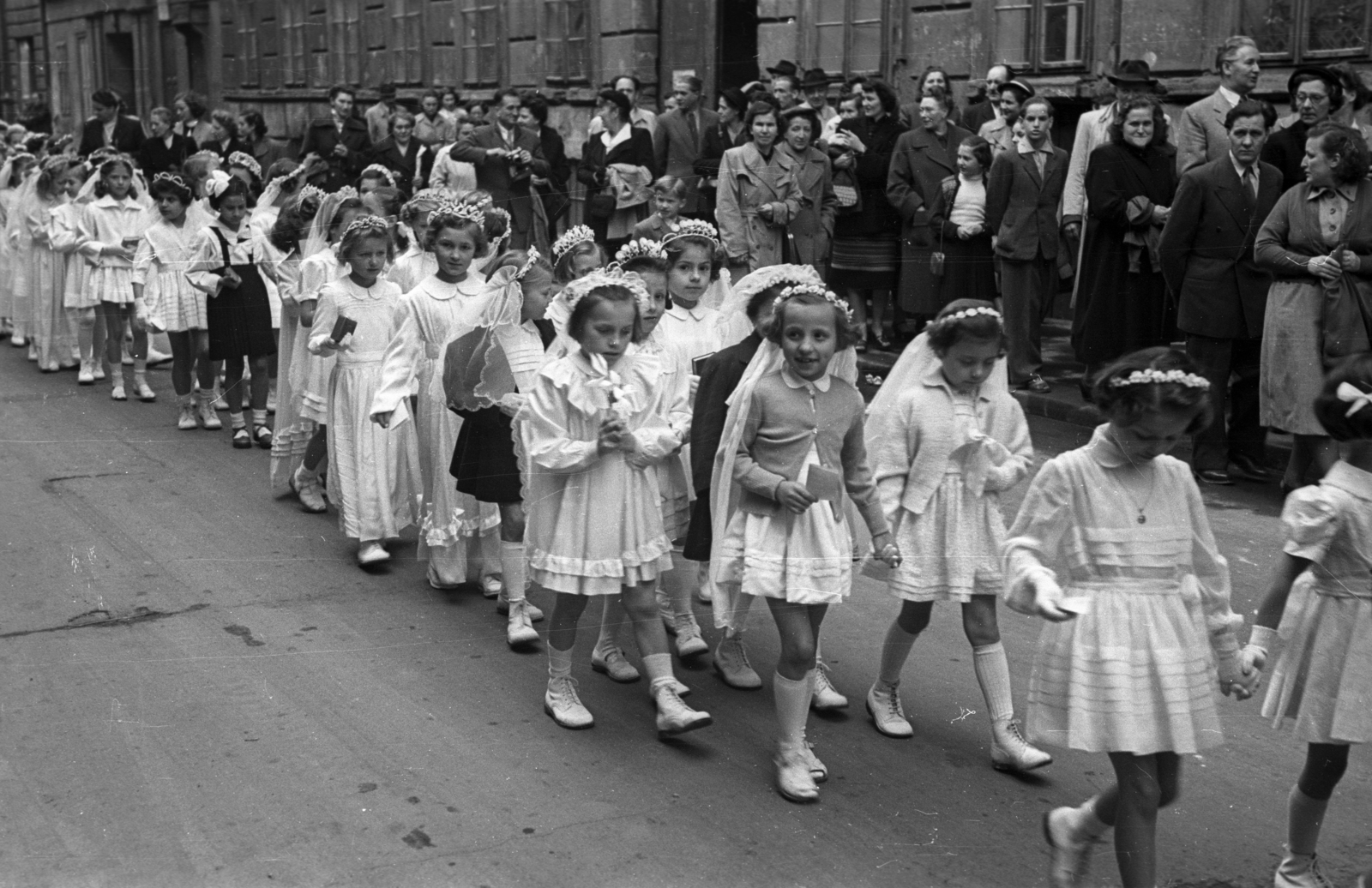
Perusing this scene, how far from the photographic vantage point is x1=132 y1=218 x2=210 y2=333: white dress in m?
11.5

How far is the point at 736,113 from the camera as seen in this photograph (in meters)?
15.2

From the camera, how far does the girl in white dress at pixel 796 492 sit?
5.19 meters

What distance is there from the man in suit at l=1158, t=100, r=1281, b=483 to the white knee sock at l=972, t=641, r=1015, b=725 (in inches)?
180

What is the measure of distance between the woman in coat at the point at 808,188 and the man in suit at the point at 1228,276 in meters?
3.72

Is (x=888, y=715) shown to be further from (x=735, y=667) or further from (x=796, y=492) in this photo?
(x=796, y=492)

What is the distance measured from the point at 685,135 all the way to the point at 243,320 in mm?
5324

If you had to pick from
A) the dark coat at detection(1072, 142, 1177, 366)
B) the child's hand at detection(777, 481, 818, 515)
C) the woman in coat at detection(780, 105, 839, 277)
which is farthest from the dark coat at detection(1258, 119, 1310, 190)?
the child's hand at detection(777, 481, 818, 515)

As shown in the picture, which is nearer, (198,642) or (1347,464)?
(1347,464)

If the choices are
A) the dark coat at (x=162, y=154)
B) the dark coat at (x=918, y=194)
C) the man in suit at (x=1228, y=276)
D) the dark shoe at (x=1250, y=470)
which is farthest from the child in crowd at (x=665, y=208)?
the dark coat at (x=162, y=154)

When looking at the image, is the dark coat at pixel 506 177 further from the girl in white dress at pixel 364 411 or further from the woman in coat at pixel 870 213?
the girl in white dress at pixel 364 411

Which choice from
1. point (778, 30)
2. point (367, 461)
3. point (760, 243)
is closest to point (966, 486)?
point (367, 461)

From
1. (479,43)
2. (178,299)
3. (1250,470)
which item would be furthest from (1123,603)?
(479,43)

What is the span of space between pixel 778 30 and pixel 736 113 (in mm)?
3314

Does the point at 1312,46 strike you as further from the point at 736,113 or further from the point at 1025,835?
the point at 1025,835
